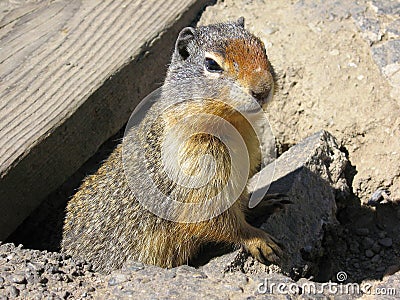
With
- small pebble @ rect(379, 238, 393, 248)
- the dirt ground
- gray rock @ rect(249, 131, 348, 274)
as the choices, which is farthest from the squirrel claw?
small pebble @ rect(379, 238, 393, 248)

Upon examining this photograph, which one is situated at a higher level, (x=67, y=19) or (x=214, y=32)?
(x=214, y=32)

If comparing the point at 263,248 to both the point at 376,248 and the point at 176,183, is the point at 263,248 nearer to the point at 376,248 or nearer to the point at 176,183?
the point at 176,183

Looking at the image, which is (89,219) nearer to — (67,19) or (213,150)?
(213,150)

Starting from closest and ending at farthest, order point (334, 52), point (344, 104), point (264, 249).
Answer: point (264, 249), point (344, 104), point (334, 52)

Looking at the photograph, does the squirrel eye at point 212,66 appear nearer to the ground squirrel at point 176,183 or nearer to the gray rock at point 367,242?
the ground squirrel at point 176,183

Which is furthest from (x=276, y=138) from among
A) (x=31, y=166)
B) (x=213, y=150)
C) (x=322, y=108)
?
(x=31, y=166)

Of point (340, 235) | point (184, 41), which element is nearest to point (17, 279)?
point (184, 41)

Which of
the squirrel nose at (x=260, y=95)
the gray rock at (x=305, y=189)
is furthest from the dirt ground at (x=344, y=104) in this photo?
the squirrel nose at (x=260, y=95)
